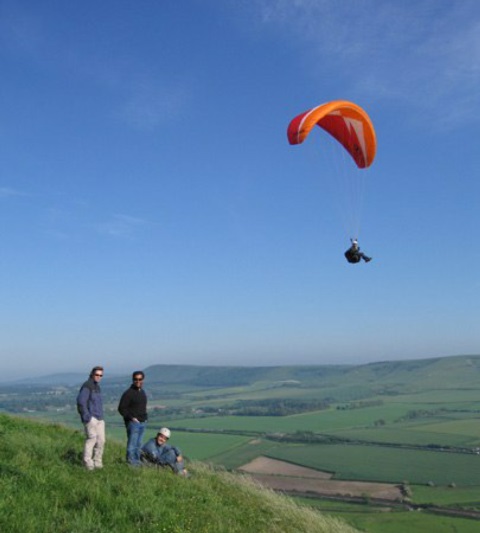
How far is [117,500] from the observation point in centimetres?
802

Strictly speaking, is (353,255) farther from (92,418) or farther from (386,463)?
(386,463)

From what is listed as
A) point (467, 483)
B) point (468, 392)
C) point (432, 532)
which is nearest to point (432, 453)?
point (467, 483)

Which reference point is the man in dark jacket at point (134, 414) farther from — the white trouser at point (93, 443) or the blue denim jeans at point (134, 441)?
the white trouser at point (93, 443)

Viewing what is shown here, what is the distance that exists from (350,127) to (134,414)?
12970 millimetres

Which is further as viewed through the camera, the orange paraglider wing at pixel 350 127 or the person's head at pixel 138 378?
the orange paraglider wing at pixel 350 127

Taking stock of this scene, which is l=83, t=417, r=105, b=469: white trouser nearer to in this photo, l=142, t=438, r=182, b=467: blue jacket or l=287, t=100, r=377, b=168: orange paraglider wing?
l=142, t=438, r=182, b=467: blue jacket

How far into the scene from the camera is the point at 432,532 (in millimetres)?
34375

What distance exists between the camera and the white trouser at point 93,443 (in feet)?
33.7

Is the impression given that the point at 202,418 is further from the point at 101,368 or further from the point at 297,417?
the point at 101,368

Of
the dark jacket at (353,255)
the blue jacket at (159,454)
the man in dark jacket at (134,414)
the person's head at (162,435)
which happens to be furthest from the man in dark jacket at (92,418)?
the dark jacket at (353,255)

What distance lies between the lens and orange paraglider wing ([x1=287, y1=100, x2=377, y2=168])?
53.6 feet

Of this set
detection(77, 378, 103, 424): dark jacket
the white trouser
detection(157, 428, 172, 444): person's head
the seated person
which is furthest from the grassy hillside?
detection(77, 378, 103, 424): dark jacket

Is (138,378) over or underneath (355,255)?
underneath

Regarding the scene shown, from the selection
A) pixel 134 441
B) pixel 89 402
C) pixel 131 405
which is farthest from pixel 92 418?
pixel 134 441
